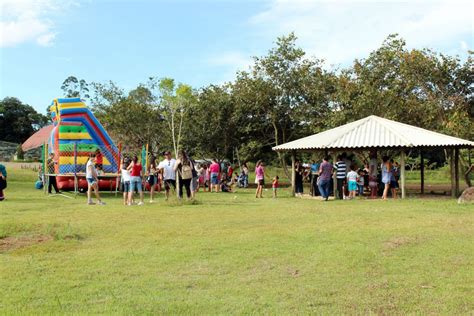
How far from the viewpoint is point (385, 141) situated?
17.2 meters

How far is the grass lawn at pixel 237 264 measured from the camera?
506 cm

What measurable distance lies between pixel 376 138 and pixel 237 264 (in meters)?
12.1

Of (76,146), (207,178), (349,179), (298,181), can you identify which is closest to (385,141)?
(349,179)

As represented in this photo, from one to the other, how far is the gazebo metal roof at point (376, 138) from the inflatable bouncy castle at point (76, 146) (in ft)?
22.1

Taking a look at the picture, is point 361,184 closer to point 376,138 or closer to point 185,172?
point 376,138

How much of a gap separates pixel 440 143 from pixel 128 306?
14030 millimetres

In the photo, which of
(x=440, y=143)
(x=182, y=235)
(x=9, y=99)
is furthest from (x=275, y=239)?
(x=9, y=99)

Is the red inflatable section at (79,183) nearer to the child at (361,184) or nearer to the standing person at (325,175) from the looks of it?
the standing person at (325,175)

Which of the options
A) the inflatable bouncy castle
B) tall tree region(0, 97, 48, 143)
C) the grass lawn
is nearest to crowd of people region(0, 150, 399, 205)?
the inflatable bouncy castle

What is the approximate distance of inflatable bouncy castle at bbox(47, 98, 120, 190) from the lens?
1889 centimetres

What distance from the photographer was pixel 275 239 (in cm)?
842

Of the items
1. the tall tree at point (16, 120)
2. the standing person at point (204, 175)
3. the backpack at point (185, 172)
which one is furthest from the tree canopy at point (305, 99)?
the tall tree at point (16, 120)

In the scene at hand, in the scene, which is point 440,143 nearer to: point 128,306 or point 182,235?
point 182,235

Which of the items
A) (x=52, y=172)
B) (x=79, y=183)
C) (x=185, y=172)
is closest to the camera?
(x=185, y=172)
